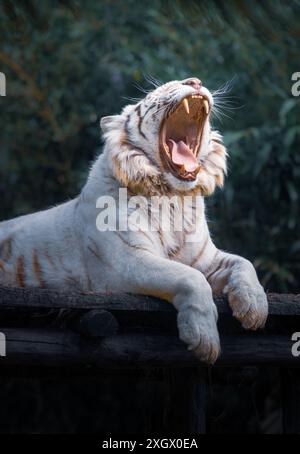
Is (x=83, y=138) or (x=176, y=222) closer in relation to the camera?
(x=176, y=222)

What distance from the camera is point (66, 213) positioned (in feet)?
11.9

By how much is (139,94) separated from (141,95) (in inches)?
0.7

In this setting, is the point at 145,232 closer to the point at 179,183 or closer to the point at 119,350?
the point at 179,183

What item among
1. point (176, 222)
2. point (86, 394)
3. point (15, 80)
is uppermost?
point (15, 80)

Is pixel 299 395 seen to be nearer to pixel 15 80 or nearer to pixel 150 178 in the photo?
pixel 150 178

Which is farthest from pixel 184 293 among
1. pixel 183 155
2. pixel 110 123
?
pixel 110 123

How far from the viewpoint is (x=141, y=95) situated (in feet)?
Answer: 24.0

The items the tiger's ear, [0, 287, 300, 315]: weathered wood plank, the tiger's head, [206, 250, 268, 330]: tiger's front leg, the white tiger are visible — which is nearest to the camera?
[0, 287, 300, 315]: weathered wood plank

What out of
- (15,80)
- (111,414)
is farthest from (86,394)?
(15,80)

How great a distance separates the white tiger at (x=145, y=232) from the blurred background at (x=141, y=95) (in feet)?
9.20

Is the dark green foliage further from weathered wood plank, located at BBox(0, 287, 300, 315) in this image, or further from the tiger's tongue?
weathered wood plank, located at BBox(0, 287, 300, 315)

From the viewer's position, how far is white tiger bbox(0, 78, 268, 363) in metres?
3.13

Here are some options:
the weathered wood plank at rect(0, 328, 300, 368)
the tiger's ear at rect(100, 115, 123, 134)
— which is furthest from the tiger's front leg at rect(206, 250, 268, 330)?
the tiger's ear at rect(100, 115, 123, 134)

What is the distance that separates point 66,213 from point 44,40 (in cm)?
437
